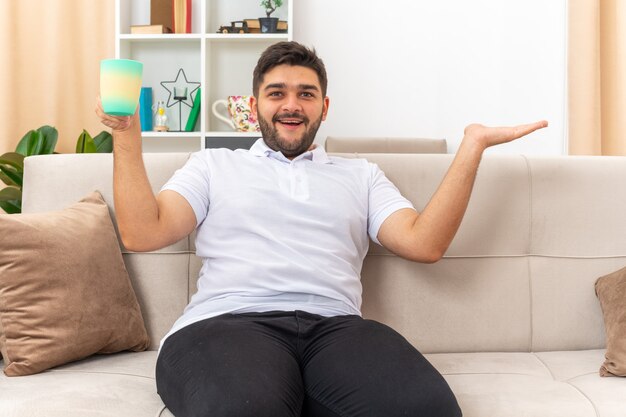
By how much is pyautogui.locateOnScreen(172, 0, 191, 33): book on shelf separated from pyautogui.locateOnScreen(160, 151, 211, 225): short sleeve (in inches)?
92.5

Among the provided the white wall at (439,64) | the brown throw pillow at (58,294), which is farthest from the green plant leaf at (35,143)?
the brown throw pillow at (58,294)

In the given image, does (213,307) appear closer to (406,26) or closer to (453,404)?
(453,404)

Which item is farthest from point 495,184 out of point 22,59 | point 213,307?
point 22,59

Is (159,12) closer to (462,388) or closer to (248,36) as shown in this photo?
(248,36)

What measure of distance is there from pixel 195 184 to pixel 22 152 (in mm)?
1964

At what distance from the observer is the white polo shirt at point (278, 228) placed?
5.14 feet

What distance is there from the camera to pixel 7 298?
152 cm

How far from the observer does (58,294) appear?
1.55 metres

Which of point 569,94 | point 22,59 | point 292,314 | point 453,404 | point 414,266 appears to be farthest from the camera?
point 22,59

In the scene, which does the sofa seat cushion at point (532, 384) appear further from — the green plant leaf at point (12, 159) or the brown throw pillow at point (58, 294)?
the green plant leaf at point (12, 159)

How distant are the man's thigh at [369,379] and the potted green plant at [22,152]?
2.03 m

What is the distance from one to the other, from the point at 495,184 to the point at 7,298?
1.20 meters

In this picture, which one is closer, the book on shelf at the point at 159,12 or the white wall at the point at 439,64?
the book on shelf at the point at 159,12

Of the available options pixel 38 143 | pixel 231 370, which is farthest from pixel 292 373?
pixel 38 143
